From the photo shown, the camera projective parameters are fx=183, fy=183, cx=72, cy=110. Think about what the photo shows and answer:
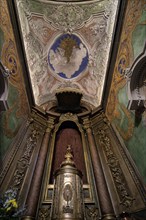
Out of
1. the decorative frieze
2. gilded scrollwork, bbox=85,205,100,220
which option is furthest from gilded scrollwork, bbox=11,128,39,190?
gilded scrollwork, bbox=85,205,100,220

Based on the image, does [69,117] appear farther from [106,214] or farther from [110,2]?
[110,2]

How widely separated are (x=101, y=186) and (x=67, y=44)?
22.3ft

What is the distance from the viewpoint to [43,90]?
9367mm

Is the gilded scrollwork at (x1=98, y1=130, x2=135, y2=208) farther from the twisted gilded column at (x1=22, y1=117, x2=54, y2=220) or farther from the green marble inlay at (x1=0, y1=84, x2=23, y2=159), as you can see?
the green marble inlay at (x1=0, y1=84, x2=23, y2=159)

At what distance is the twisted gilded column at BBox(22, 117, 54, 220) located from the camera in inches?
200

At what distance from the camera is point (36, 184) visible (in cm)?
582

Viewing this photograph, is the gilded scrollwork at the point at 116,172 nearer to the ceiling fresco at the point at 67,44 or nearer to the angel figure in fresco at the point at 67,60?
the ceiling fresco at the point at 67,44

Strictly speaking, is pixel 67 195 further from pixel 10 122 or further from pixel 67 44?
pixel 67 44

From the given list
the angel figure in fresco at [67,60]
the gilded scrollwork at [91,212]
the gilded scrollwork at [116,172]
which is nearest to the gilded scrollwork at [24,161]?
the gilded scrollwork at [91,212]

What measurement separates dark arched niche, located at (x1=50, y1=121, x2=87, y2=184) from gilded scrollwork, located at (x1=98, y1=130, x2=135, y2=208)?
101cm

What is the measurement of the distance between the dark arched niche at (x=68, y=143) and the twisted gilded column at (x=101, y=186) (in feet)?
1.80

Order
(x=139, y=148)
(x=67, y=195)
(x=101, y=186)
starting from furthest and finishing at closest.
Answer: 1. (x=101, y=186)
2. (x=139, y=148)
3. (x=67, y=195)

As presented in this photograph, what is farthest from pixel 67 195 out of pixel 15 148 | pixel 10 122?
pixel 10 122

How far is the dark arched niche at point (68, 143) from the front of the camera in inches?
279
